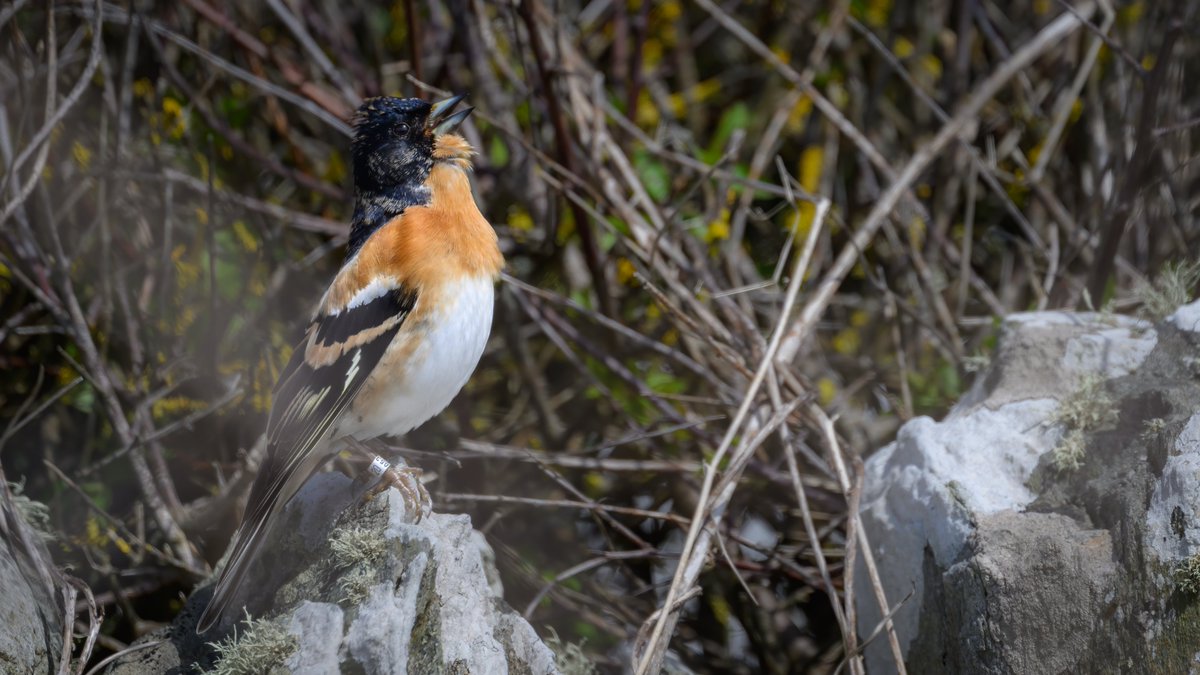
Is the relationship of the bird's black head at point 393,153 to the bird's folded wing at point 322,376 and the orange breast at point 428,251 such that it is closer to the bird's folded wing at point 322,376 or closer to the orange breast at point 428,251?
the orange breast at point 428,251

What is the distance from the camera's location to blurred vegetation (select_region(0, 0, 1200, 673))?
4.29 meters

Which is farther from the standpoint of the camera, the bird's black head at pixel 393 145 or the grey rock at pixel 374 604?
the bird's black head at pixel 393 145

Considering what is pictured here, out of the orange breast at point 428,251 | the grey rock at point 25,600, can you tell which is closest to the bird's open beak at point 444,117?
the orange breast at point 428,251

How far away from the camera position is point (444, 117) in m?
3.80

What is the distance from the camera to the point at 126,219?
5000 mm

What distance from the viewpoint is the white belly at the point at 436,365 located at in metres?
3.34

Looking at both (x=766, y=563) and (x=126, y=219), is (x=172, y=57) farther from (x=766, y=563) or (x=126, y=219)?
(x=766, y=563)

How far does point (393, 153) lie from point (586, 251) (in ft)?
4.10

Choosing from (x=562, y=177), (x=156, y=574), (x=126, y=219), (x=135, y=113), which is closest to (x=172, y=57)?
(x=135, y=113)

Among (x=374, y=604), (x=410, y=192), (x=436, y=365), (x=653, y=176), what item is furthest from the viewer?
(x=653, y=176)

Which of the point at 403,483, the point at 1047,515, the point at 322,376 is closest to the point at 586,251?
the point at 322,376

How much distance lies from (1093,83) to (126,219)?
4312mm

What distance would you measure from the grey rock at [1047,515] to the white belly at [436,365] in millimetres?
1256

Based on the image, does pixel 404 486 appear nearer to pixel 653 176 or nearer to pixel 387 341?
pixel 387 341
